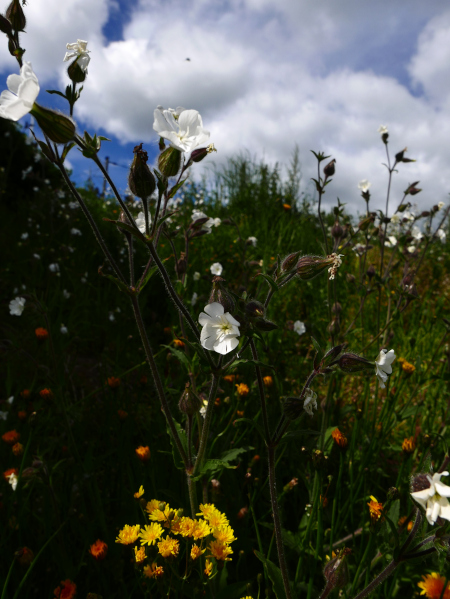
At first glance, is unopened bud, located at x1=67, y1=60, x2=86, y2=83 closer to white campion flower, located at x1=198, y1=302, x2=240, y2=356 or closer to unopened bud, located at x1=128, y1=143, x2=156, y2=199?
unopened bud, located at x1=128, y1=143, x2=156, y2=199

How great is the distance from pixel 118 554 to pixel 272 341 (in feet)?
6.21

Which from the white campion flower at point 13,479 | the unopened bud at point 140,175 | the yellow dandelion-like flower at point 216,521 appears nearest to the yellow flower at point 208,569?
the yellow dandelion-like flower at point 216,521

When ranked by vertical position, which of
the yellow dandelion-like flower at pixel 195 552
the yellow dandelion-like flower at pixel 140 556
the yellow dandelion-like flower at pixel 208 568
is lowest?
the yellow dandelion-like flower at pixel 208 568

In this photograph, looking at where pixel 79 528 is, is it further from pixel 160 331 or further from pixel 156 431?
pixel 160 331

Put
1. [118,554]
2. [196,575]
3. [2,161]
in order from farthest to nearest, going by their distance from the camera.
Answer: [2,161] < [118,554] < [196,575]

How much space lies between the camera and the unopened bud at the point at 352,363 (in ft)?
3.74

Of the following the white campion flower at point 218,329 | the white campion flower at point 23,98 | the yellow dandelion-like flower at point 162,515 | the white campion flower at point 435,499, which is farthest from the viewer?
the yellow dandelion-like flower at point 162,515

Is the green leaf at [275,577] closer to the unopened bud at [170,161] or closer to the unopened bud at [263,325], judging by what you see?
the unopened bud at [263,325]

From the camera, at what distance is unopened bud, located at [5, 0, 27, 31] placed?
4.31ft

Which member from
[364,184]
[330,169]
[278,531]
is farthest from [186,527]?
[364,184]

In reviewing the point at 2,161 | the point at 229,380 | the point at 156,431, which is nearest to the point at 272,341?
the point at 229,380

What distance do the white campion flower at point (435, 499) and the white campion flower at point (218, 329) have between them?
1.62 ft

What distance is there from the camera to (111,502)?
1773mm

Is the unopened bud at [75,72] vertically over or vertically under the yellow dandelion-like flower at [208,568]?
over
